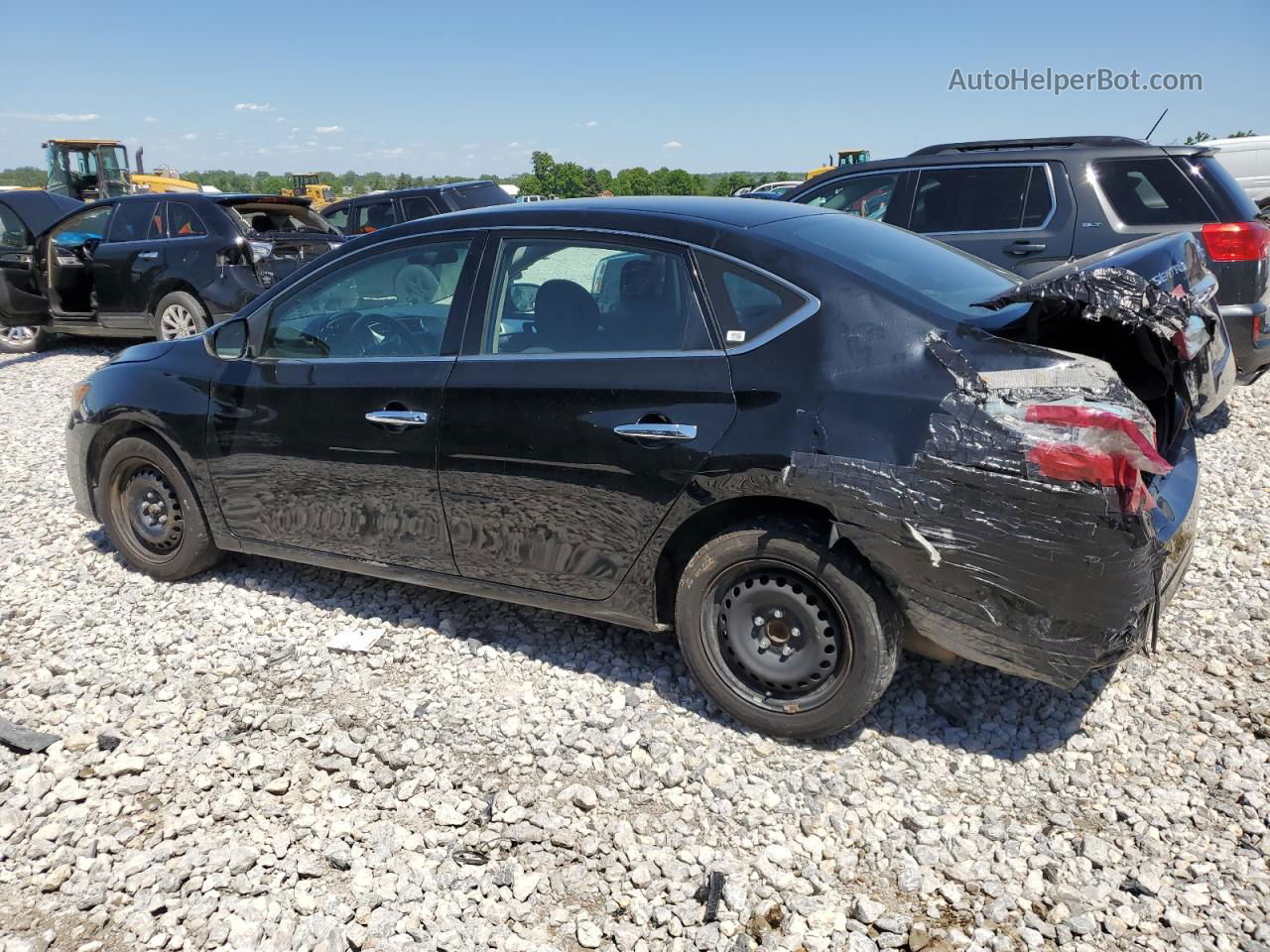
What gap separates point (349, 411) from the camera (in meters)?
3.97

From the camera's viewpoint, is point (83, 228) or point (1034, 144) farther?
point (83, 228)

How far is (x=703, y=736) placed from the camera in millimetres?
3432

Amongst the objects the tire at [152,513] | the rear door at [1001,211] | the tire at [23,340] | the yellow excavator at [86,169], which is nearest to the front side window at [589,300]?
the tire at [152,513]

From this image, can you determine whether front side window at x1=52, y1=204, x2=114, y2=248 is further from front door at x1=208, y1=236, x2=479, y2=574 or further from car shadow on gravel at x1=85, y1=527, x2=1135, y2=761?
front door at x1=208, y1=236, x2=479, y2=574

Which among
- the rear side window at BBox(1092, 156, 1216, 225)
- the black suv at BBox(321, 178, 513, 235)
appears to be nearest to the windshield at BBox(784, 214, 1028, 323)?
the rear side window at BBox(1092, 156, 1216, 225)

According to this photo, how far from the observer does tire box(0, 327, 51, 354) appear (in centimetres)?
1227

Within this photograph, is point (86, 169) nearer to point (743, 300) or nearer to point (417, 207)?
point (417, 207)

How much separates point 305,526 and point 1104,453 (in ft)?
10.5

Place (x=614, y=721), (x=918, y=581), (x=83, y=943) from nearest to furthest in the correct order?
1. (x=83, y=943)
2. (x=918, y=581)
3. (x=614, y=721)

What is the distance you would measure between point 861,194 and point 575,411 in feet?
17.5

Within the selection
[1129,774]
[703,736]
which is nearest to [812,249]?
[703,736]

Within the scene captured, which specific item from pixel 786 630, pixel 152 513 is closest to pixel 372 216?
pixel 152 513

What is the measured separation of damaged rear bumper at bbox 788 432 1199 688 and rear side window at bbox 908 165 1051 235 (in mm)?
4583

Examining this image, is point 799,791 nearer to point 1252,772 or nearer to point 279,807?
point 1252,772
